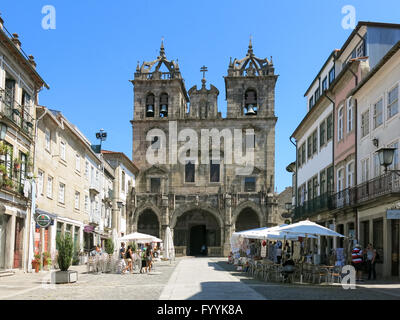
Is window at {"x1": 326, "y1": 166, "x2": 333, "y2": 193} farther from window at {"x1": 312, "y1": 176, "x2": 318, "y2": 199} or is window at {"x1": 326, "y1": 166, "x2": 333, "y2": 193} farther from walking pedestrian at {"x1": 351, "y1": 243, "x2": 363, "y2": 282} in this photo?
walking pedestrian at {"x1": 351, "y1": 243, "x2": 363, "y2": 282}

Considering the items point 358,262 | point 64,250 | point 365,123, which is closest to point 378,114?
point 365,123

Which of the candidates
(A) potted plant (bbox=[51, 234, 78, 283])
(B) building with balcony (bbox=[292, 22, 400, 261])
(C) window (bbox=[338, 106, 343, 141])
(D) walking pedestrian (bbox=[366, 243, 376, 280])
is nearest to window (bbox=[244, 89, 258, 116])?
(B) building with balcony (bbox=[292, 22, 400, 261])

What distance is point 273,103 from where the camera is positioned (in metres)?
57.6

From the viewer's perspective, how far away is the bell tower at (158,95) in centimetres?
5806

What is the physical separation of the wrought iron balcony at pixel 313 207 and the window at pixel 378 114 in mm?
7085

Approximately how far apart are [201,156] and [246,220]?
7552 mm

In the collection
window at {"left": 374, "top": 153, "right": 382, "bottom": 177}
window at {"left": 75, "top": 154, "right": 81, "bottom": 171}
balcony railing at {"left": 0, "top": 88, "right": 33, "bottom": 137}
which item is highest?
balcony railing at {"left": 0, "top": 88, "right": 33, "bottom": 137}

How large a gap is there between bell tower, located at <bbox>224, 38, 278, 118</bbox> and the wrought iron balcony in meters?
18.9

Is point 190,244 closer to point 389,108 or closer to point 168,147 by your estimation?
point 168,147

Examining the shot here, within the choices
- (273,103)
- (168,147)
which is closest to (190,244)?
(168,147)

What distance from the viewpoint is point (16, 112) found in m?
24.7

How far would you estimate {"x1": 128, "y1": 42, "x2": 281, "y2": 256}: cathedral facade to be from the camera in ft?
182
